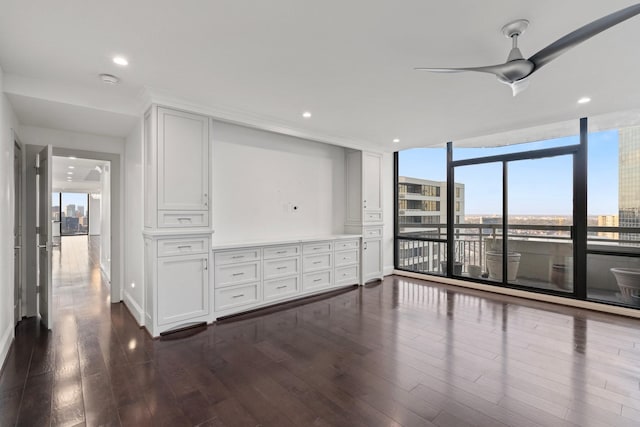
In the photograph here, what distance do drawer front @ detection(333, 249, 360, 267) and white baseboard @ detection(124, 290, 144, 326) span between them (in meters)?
2.88

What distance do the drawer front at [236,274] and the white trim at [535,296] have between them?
11.4ft

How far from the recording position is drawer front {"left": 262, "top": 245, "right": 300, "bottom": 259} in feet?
14.0

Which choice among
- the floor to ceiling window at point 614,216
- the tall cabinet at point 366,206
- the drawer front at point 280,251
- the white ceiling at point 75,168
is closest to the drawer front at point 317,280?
the drawer front at point 280,251

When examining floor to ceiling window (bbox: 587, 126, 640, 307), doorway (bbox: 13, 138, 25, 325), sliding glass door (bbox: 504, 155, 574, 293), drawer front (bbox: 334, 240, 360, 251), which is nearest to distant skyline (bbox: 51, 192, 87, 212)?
doorway (bbox: 13, 138, 25, 325)

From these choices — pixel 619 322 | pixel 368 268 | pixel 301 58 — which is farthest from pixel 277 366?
pixel 619 322

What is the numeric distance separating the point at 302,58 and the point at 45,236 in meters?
3.58

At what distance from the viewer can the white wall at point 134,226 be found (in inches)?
144

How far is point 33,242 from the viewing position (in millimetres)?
3867

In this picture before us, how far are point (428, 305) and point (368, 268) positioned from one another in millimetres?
1574

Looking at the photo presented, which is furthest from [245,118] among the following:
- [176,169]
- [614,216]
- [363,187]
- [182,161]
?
[614,216]

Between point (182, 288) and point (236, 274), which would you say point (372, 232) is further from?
point (182, 288)

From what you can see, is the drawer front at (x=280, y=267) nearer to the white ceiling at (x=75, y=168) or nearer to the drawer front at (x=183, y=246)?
the drawer front at (x=183, y=246)

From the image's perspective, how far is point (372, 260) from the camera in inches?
231

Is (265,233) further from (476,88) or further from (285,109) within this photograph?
(476,88)
